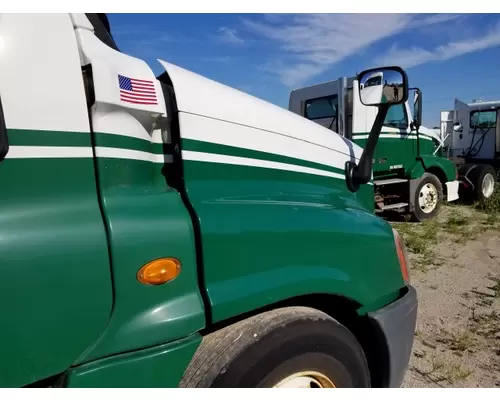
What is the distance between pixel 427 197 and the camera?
30.0 ft

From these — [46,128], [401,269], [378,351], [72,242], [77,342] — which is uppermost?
[46,128]

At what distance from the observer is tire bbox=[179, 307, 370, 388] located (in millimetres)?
1429

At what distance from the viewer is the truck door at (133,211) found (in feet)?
4.22

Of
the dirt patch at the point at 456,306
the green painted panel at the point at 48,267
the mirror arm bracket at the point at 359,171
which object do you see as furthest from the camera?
the dirt patch at the point at 456,306

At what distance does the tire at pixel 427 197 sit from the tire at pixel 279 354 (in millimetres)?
7669

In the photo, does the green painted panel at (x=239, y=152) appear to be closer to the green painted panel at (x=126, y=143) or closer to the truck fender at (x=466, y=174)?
the green painted panel at (x=126, y=143)

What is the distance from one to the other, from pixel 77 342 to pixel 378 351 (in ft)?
4.61

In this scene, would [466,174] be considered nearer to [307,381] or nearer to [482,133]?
[482,133]

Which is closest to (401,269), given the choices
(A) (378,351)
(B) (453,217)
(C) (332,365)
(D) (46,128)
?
(A) (378,351)

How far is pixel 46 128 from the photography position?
1183mm

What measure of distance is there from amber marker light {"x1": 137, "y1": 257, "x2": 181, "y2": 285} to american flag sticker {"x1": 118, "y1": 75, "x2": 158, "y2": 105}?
533mm

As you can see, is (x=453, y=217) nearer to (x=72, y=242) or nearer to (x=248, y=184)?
(x=248, y=184)

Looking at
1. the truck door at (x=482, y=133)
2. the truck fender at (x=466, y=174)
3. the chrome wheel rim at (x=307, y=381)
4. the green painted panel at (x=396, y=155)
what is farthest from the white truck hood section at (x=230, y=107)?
the truck door at (x=482, y=133)

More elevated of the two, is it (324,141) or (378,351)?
(324,141)
